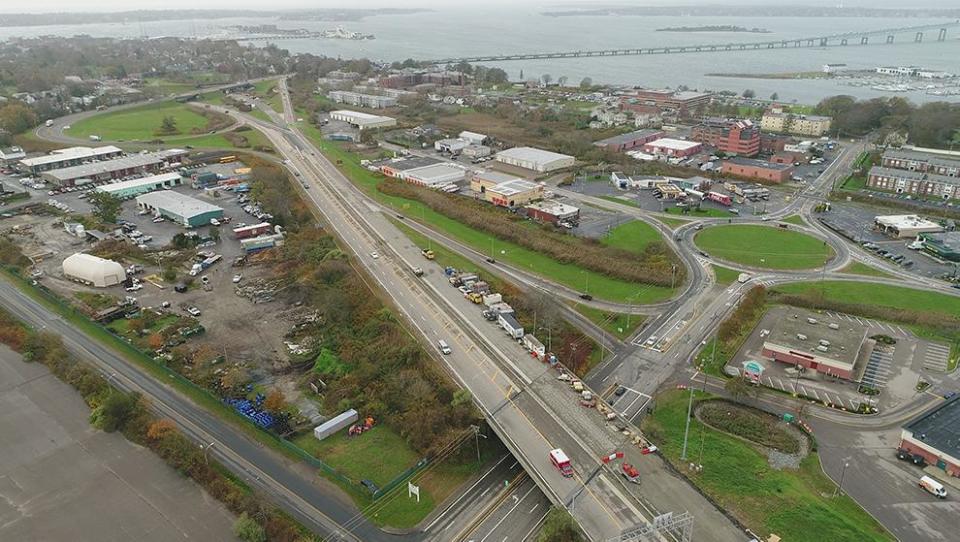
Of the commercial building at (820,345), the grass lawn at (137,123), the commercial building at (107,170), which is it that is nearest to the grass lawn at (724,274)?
the commercial building at (820,345)

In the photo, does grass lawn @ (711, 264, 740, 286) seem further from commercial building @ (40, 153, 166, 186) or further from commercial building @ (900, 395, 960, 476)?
commercial building @ (40, 153, 166, 186)

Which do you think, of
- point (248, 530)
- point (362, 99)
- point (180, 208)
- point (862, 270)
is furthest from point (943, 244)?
point (362, 99)

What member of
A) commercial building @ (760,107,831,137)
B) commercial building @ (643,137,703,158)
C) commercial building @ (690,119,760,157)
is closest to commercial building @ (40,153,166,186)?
commercial building @ (643,137,703,158)

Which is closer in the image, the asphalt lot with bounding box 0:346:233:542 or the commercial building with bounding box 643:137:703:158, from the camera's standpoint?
the asphalt lot with bounding box 0:346:233:542

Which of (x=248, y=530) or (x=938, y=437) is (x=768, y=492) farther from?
(x=248, y=530)

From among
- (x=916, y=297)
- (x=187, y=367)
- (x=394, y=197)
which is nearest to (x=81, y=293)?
(x=187, y=367)

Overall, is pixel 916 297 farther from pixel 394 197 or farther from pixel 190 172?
pixel 190 172

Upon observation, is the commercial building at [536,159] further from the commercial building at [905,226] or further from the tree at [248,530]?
the tree at [248,530]
